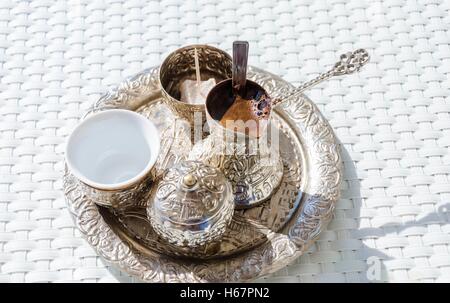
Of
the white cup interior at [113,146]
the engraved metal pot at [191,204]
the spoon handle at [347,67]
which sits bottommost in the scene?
the engraved metal pot at [191,204]

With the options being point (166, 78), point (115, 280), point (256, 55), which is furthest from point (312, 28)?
point (115, 280)

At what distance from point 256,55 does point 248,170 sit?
0.88ft

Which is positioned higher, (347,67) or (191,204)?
(347,67)

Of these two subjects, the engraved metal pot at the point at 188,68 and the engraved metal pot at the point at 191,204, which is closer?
the engraved metal pot at the point at 191,204

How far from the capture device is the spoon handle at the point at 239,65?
0.64 metres

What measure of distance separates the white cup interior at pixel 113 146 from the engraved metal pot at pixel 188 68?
0.06 m

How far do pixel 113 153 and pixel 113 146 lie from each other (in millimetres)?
10

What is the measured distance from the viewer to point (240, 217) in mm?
728

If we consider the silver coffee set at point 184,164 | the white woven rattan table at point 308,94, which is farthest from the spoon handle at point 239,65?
the white woven rattan table at point 308,94

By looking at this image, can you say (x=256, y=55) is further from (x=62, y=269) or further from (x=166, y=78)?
(x=62, y=269)

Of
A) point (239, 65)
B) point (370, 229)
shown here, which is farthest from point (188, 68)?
point (370, 229)

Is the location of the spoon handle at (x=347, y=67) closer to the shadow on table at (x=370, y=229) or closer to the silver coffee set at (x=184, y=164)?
the silver coffee set at (x=184, y=164)

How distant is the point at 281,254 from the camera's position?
2.28 ft

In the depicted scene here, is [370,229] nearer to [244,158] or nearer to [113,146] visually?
[244,158]
